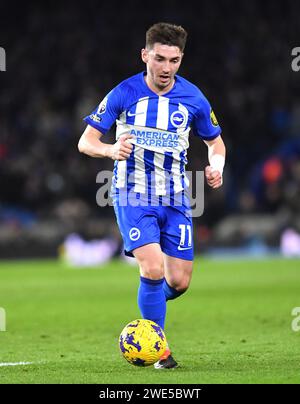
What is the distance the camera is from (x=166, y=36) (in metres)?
6.56

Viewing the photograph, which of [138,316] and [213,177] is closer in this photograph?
[213,177]

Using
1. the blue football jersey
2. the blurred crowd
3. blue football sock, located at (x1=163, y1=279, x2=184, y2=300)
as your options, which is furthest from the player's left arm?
the blurred crowd

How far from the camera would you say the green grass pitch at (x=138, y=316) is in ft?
20.1

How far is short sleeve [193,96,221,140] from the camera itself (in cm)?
697

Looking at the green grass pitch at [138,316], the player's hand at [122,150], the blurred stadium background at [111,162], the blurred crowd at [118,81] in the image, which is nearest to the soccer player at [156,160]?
the player's hand at [122,150]

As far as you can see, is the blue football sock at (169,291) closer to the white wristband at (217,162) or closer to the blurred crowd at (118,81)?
the white wristband at (217,162)

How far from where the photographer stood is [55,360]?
6.88 meters

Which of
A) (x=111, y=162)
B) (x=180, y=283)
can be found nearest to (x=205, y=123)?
(x=180, y=283)

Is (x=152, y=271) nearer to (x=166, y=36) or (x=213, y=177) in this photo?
(x=213, y=177)

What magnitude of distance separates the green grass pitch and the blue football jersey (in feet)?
4.28

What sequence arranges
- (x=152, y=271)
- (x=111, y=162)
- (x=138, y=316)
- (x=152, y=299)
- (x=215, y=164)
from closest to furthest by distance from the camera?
1. (x=152, y=271)
2. (x=152, y=299)
3. (x=215, y=164)
4. (x=138, y=316)
5. (x=111, y=162)

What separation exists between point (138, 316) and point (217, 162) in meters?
3.73

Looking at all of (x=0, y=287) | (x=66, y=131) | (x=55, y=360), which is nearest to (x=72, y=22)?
(x=66, y=131)
